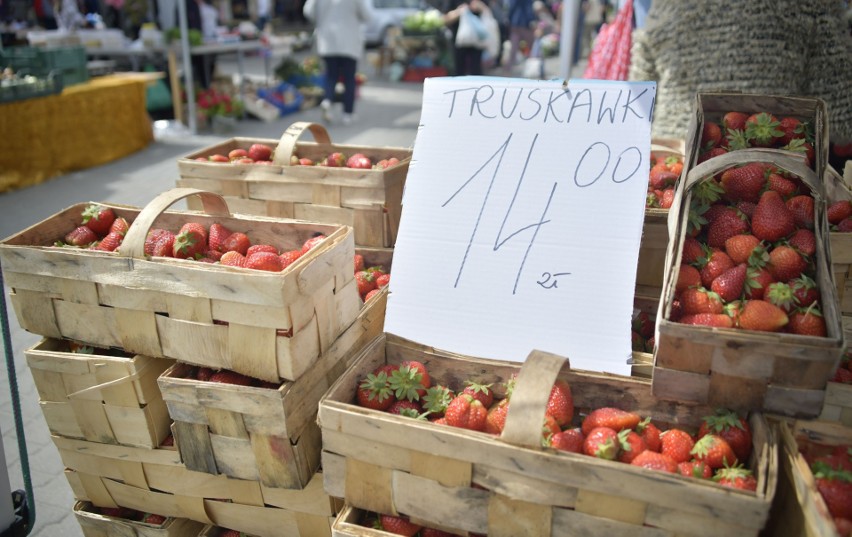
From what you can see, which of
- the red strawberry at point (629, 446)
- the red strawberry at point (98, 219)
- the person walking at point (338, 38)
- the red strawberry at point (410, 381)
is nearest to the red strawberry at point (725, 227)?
the red strawberry at point (629, 446)

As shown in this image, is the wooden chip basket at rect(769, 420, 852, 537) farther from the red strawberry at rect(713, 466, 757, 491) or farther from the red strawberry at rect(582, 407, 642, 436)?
the red strawberry at rect(582, 407, 642, 436)

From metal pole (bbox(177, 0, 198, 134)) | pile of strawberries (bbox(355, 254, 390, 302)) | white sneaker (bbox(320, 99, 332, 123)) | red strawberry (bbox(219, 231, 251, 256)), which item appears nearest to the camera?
red strawberry (bbox(219, 231, 251, 256))

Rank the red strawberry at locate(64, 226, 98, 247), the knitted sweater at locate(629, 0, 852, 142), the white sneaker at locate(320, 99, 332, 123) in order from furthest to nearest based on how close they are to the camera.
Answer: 1. the white sneaker at locate(320, 99, 332, 123)
2. the knitted sweater at locate(629, 0, 852, 142)
3. the red strawberry at locate(64, 226, 98, 247)

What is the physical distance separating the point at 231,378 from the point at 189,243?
0.41 metres

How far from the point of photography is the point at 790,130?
1.76 meters

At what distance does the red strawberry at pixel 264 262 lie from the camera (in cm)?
158

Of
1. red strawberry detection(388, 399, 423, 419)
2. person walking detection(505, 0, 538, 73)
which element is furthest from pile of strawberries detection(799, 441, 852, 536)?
person walking detection(505, 0, 538, 73)

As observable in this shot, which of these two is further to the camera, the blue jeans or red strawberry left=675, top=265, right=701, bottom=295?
the blue jeans

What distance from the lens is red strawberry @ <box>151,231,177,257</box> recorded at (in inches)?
68.1

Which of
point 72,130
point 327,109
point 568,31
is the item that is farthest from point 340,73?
point 568,31

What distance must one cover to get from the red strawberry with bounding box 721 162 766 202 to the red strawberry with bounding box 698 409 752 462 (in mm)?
634

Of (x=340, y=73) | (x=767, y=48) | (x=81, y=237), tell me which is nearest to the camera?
(x=81, y=237)

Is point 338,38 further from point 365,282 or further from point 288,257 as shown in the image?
point 288,257

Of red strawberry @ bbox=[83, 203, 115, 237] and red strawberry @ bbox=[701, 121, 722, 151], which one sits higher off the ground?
red strawberry @ bbox=[701, 121, 722, 151]
